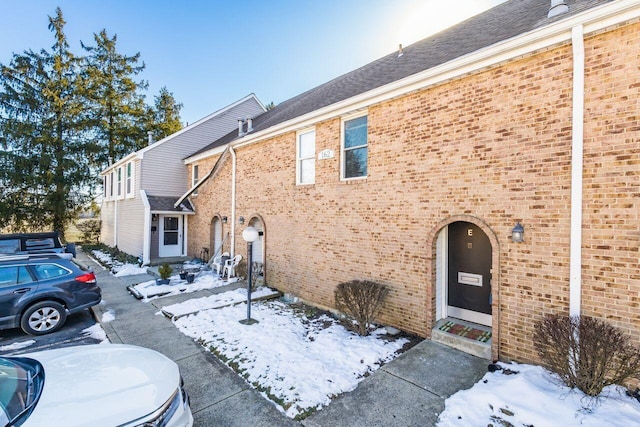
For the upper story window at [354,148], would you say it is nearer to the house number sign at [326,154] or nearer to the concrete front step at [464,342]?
the house number sign at [326,154]

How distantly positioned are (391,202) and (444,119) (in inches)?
75.6

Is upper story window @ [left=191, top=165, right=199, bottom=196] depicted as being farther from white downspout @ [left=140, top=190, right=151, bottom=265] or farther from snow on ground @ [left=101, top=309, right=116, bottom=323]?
snow on ground @ [left=101, top=309, right=116, bottom=323]

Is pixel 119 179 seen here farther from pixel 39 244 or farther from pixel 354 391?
pixel 354 391

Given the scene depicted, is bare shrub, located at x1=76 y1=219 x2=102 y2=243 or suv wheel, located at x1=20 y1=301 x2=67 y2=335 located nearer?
suv wheel, located at x1=20 y1=301 x2=67 y2=335

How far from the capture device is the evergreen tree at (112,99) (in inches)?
883

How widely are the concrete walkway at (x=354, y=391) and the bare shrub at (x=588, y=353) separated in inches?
41.8

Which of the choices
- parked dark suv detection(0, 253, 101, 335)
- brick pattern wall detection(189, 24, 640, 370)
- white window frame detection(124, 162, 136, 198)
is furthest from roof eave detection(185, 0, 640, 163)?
white window frame detection(124, 162, 136, 198)

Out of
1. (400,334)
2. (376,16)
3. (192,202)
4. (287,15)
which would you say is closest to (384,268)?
(400,334)

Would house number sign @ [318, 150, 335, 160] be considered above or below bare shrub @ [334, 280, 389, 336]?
above

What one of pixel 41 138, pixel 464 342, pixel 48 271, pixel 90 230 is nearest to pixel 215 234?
pixel 48 271

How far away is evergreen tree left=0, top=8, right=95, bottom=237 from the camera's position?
19.0m

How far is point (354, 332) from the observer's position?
6.27 meters

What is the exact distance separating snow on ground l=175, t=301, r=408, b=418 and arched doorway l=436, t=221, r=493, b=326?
1.34 m

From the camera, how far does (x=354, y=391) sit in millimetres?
4168
